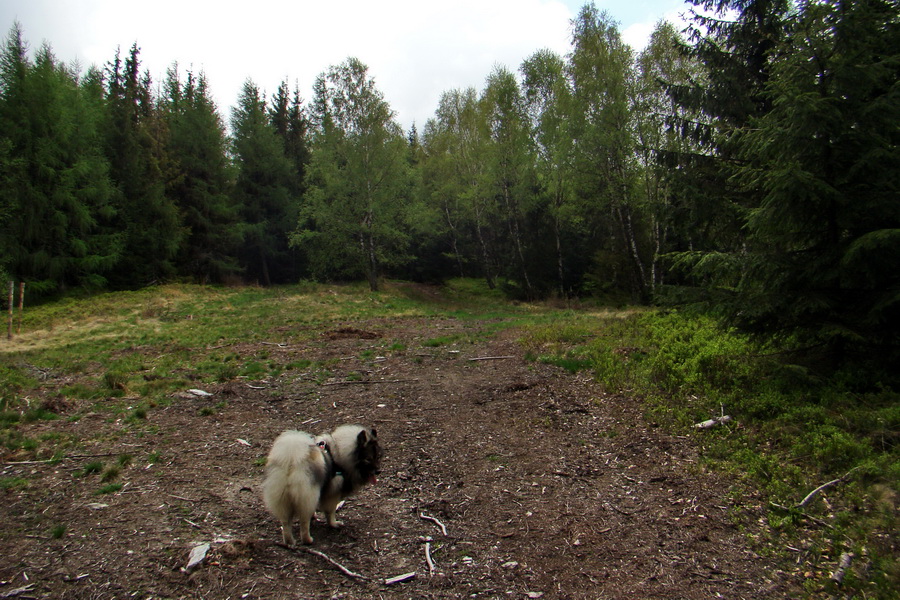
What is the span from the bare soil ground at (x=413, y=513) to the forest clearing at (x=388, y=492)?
0.02m

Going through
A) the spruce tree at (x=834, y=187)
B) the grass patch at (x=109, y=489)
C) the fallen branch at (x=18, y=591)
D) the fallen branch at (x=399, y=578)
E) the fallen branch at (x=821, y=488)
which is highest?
the spruce tree at (x=834, y=187)

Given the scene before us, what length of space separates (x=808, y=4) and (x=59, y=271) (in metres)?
29.5

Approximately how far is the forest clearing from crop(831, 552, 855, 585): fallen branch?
6 centimetres

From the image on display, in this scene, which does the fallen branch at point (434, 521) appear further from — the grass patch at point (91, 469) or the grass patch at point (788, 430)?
the grass patch at point (91, 469)

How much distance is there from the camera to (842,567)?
126 inches

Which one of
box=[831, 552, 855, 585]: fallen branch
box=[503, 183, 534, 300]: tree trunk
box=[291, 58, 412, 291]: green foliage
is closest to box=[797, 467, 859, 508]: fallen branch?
box=[831, 552, 855, 585]: fallen branch

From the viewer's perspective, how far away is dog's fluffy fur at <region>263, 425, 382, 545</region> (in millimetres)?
3639

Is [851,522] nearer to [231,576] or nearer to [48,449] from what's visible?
[231,576]

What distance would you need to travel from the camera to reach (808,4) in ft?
20.4

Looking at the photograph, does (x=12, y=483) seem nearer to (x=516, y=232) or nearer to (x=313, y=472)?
(x=313, y=472)

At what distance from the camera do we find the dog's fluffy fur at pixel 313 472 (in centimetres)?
364

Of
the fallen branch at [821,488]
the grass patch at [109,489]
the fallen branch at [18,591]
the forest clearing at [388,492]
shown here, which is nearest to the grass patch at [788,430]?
the fallen branch at [821,488]

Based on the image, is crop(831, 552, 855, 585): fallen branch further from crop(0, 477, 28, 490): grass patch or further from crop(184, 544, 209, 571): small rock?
crop(0, 477, 28, 490): grass patch

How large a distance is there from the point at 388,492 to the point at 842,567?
373 cm
